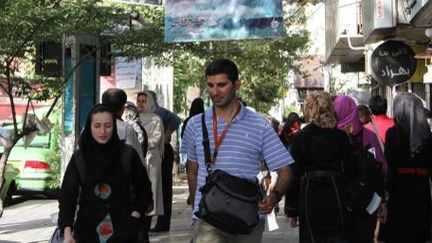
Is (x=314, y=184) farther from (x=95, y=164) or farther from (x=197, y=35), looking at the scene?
(x=197, y=35)

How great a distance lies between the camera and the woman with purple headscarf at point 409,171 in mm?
7254

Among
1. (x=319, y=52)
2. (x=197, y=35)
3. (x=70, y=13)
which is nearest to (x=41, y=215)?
(x=197, y=35)

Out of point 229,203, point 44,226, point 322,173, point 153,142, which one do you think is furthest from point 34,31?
point 44,226

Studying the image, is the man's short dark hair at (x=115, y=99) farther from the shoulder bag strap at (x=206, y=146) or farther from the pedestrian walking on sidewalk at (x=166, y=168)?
the pedestrian walking on sidewalk at (x=166, y=168)

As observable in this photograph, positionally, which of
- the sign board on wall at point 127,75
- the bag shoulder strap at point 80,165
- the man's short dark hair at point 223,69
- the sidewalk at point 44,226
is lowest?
Answer: the sidewalk at point 44,226

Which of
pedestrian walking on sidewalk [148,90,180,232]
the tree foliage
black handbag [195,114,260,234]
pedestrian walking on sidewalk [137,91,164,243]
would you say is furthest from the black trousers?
black handbag [195,114,260,234]

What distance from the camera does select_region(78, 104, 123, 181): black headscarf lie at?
5.02 metres

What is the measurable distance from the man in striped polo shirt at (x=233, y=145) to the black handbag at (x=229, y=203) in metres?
0.08

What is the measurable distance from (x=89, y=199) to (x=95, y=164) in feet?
0.74

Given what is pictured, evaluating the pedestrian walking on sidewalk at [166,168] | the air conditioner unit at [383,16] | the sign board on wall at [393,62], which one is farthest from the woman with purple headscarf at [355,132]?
the sign board on wall at [393,62]

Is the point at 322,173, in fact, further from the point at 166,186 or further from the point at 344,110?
the point at 166,186

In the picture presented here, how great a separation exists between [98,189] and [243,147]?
0.95 m

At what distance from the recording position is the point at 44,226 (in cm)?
1226

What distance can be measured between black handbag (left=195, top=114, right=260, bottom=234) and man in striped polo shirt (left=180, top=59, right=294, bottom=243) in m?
0.08
